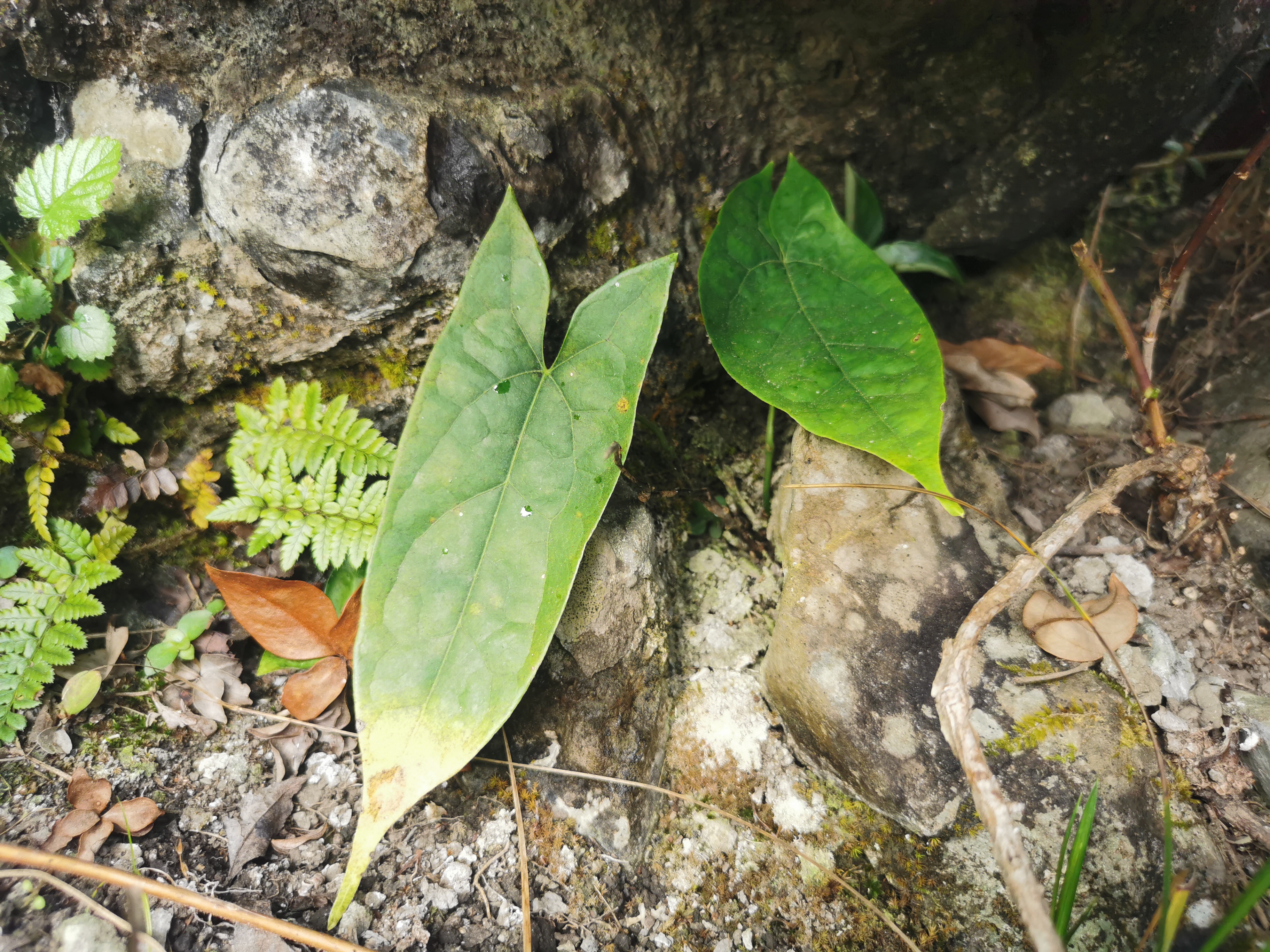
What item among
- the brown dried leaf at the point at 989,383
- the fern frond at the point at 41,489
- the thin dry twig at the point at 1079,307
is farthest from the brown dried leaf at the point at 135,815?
the thin dry twig at the point at 1079,307

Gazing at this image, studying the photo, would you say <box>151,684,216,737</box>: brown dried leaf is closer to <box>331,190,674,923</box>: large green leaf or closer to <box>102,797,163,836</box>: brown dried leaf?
<box>102,797,163,836</box>: brown dried leaf

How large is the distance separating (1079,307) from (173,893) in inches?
91.1

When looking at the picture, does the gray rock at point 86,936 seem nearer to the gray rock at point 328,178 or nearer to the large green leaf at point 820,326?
the gray rock at point 328,178

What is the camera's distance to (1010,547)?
4.24 ft

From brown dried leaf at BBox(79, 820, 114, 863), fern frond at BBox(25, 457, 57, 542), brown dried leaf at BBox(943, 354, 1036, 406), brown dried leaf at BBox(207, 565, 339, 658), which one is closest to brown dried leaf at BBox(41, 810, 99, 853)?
brown dried leaf at BBox(79, 820, 114, 863)

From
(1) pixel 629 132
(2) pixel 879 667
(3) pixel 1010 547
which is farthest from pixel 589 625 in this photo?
(1) pixel 629 132

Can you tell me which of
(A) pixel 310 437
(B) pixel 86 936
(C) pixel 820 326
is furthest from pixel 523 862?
(C) pixel 820 326

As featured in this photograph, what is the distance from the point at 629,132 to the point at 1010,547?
118 cm

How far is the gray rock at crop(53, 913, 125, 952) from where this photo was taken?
3.18 ft

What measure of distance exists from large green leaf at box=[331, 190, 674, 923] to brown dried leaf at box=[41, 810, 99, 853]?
1.67 ft

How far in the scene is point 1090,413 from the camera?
1675 mm

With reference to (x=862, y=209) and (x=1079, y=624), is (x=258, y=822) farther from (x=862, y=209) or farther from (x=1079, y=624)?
(x=862, y=209)

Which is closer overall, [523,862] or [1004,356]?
[523,862]

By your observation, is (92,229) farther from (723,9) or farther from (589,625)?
(723,9)
